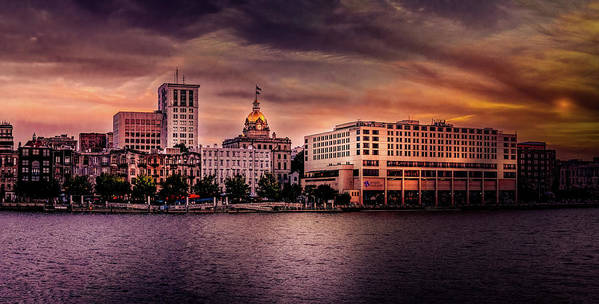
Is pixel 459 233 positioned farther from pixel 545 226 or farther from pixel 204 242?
pixel 204 242

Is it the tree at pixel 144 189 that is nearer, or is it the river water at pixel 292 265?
the river water at pixel 292 265

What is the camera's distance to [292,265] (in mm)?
77750

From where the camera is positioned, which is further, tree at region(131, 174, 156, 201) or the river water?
tree at region(131, 174, 156, 201)

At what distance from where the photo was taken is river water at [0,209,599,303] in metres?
59.8

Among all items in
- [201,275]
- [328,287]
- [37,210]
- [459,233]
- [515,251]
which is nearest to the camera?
[328,287]

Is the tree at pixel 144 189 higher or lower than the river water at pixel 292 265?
higher

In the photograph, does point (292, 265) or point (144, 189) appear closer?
point (292, 265)

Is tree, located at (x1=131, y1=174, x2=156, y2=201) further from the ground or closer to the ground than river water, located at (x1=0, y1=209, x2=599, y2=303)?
further from the ground

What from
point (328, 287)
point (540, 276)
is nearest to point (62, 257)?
point (328, 287)

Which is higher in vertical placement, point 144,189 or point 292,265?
point 144,189

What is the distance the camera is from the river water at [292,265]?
59.8 meters

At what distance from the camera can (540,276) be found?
71.8m

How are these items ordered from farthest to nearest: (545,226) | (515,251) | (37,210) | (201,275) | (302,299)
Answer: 1. (37,210)
2. (545,226)
3. (515,251)
4. (201,275)
5. (302,299)

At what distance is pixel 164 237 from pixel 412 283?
55.5 meters
